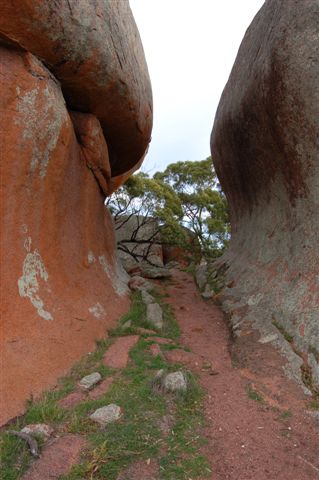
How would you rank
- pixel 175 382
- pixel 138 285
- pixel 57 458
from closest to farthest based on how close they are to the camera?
pixel 57 458 → pixel 175 382 → pixel 138 285

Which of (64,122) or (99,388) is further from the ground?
(64,122)

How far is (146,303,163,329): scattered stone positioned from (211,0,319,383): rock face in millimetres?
1711

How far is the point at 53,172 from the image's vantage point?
649cm

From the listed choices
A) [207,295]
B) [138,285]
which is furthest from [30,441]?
[207,295]

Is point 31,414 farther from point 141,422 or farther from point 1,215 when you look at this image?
point 1,215

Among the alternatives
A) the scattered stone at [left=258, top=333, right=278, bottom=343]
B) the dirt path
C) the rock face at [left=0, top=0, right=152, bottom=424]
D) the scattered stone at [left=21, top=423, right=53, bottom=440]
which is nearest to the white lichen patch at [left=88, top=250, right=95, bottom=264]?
the rock face at [left=0, top=0, right=152, bottom=424]

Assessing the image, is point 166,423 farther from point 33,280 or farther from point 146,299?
point 146,299

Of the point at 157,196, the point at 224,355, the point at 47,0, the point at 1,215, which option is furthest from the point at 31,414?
the point at 157,196

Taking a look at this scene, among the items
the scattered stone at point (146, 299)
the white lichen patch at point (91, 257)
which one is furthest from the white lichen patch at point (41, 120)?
the scattered stone at point (146, 299)

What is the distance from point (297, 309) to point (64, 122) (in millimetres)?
5416

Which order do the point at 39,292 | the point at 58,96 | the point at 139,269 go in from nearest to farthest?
the point at 39,292 < the point at 58,96 < the point at 139,269

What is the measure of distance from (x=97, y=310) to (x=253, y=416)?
12.7 feet

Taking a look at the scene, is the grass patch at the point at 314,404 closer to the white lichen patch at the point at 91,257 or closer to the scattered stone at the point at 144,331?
the scattered stone at the point at 144,331

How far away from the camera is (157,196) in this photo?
1812 cm
